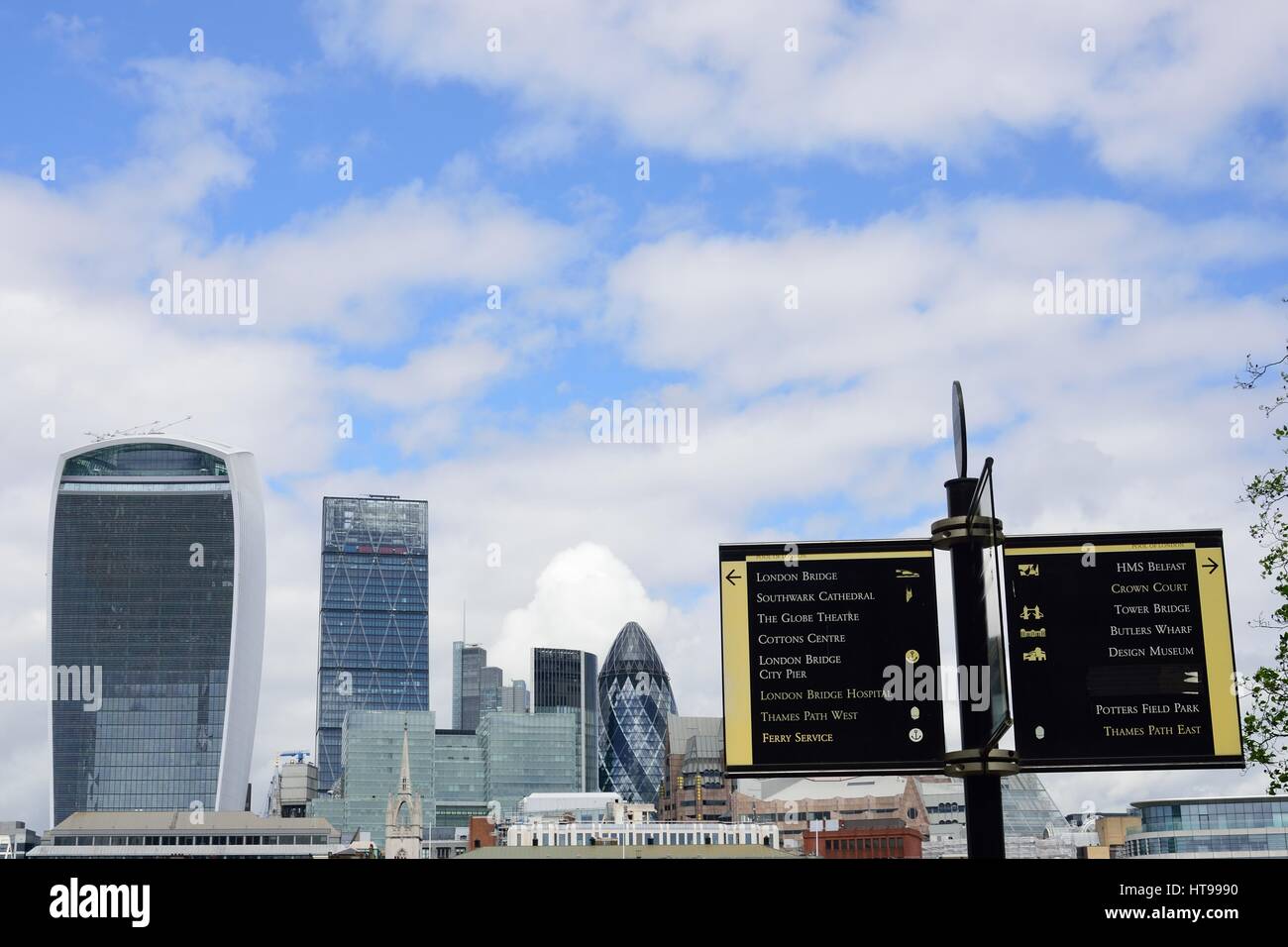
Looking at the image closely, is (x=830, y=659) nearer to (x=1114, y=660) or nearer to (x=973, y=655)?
(x=973, y=655)

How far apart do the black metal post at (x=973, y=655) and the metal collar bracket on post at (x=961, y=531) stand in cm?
8

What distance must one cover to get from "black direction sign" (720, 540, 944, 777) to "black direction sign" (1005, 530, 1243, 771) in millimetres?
1132

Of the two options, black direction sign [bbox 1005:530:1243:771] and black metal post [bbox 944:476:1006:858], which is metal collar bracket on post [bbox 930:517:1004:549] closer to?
black metal post [bbox 944:476:1006:858]

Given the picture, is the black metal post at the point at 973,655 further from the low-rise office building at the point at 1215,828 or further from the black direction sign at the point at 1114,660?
the low-rise office building at the point at 1215,828

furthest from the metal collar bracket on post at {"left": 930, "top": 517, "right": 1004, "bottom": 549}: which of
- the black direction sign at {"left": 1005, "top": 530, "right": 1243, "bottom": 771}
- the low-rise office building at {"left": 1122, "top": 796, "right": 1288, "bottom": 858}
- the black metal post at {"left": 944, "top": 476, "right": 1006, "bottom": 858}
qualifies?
the low-rise office building at {"left": 1122, "top": 796, "right": 1288, "bottom": 858}

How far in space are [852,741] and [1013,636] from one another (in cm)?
235

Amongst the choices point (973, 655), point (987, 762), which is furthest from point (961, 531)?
point (987, 762)

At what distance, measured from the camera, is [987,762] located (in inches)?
622

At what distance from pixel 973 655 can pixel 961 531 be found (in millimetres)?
1485

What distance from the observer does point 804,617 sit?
17.6 m

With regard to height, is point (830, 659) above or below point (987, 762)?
above

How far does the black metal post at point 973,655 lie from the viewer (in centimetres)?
1581
